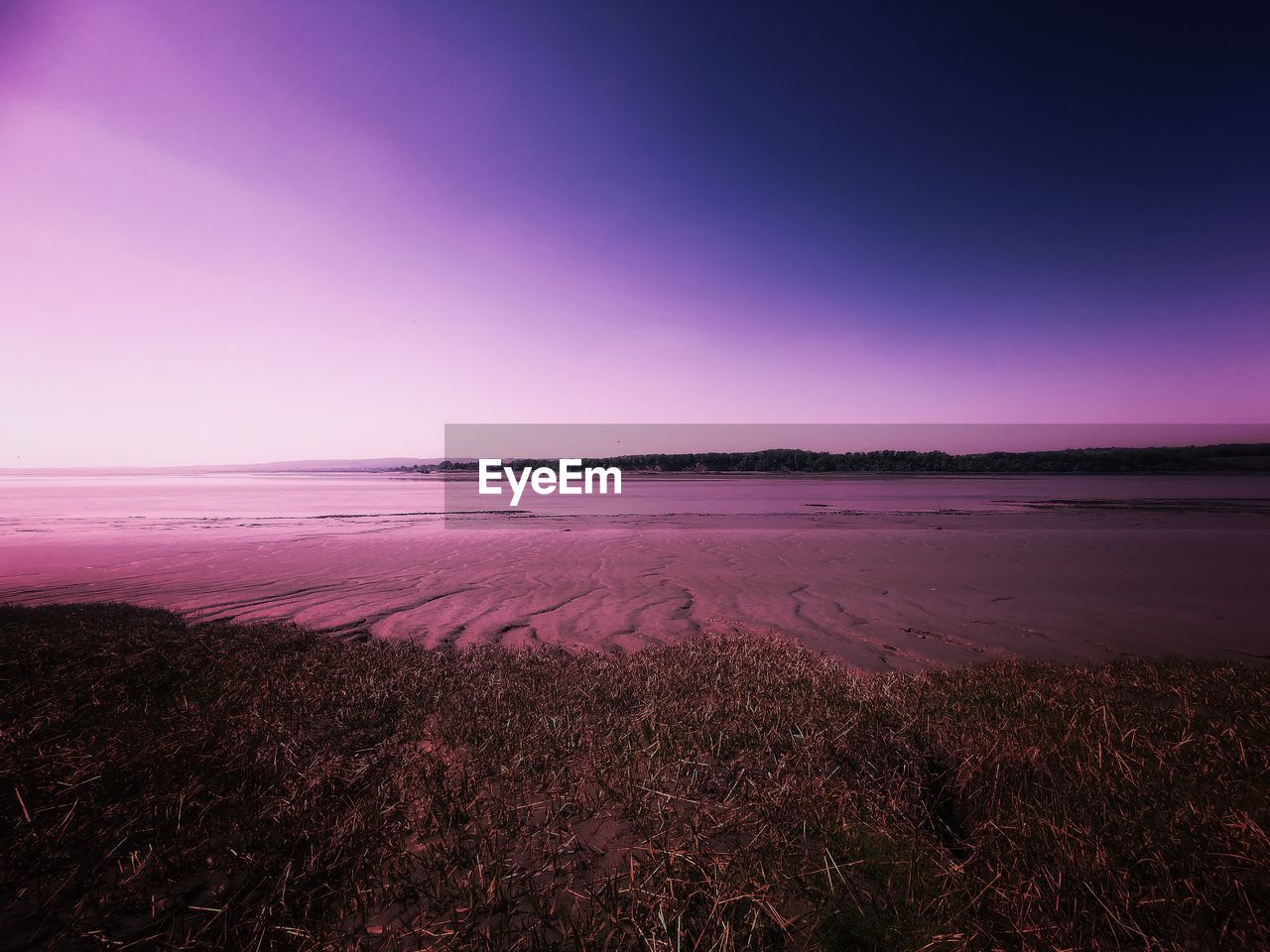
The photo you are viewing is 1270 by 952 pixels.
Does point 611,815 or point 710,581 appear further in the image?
point 710,581

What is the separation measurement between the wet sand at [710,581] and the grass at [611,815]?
303 centimetres

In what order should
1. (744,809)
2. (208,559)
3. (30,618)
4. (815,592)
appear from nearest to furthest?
(744,809) → (30,618) → (815,592) → (208,559)

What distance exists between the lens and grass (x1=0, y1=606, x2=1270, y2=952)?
1.35m

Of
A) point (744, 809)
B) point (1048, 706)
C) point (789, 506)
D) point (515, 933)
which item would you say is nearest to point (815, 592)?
point (1048, 706)

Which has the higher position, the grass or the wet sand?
the grass

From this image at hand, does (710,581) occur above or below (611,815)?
below

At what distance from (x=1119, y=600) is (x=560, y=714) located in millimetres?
9999

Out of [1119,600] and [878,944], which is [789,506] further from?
[878,944]

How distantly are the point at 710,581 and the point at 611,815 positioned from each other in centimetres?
796

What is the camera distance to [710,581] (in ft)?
31.6

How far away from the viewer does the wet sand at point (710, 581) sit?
21.2 ft

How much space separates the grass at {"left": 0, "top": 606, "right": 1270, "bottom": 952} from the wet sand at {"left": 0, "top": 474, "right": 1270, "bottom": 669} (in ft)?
9.96

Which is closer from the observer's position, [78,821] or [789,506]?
[78,821]

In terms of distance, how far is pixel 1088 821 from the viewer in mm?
1837
